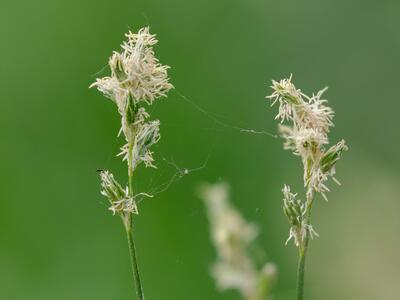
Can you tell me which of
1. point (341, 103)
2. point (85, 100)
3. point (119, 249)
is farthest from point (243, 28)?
point (119, 249)

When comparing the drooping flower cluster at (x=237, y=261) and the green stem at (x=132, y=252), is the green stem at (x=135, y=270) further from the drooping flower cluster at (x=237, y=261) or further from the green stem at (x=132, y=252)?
the drooping flower cluster at (x=237, y=261)

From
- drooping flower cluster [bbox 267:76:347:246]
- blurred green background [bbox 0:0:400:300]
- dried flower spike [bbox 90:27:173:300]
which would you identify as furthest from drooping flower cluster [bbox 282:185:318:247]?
blurred green background [bbox 0:0:400:300]

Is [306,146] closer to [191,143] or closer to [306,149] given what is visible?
[306,149]

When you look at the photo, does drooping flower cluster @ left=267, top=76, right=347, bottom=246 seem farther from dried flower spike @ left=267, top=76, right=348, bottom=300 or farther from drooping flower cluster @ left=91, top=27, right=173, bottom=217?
drooping flower cluster @ left=91, top=27, right=173, bottom=217

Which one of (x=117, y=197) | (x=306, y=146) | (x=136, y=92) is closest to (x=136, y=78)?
(x=136, y=92)

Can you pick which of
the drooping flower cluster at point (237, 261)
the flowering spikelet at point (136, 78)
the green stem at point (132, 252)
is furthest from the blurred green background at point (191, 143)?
the green stem at point (132, 252)

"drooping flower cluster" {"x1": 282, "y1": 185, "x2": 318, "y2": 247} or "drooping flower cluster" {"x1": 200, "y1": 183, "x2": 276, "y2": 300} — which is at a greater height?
"drooping flower cluster" {"x1": 200, "y1": 183, "x2": 276, "y2": 300}

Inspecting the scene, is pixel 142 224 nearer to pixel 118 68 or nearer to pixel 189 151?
pixel 189 151

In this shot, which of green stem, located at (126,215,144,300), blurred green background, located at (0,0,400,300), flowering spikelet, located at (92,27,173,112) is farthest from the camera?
blurred green background, located at (0,0,400,300)
